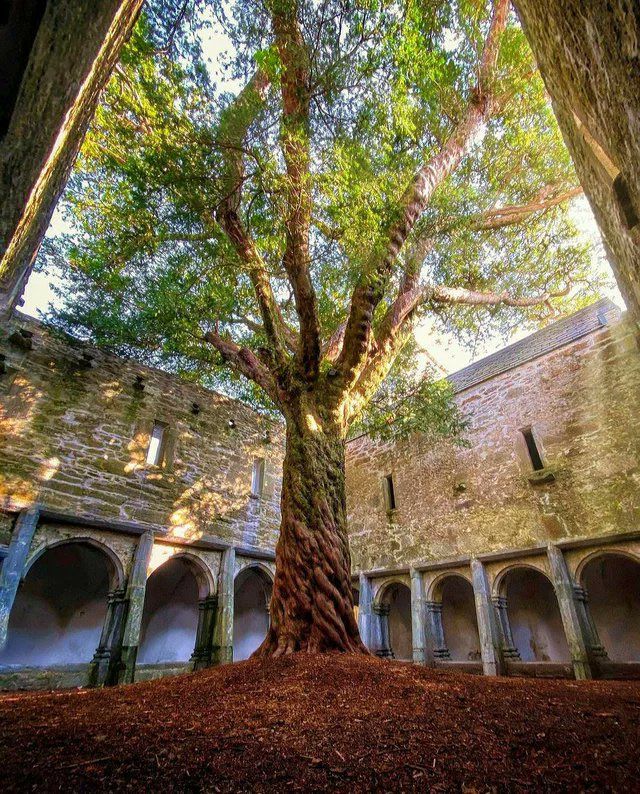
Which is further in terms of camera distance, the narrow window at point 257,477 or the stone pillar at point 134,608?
the narrow window at point 257,477

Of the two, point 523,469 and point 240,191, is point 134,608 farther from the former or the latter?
point 523,469

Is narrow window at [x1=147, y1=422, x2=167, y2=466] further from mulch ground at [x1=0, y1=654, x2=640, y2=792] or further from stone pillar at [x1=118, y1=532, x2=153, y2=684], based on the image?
mulch ground at [x1=0, y1=654, x2=640, y2=792]

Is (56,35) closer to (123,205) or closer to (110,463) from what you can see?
(123,205)

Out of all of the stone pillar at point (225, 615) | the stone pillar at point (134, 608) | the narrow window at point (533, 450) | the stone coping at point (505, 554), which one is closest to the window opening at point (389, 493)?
the stone coping at point (505, 554)

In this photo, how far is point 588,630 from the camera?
6176 mm

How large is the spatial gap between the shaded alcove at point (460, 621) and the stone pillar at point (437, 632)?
0.84 metres

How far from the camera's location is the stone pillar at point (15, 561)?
5.22 metres

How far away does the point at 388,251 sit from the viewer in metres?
4.69

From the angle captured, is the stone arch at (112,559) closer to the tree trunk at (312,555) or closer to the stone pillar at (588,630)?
the tree trunk at (312,555)

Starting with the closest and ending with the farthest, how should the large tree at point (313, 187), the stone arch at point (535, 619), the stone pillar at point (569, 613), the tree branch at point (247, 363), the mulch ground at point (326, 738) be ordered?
the mulch ground at point (326, 738) → the large tree at point (313, 187) → the tree branch at point (247, 363) → the stone pillar at point (569, 613) → the stone arch at point (535, 619)

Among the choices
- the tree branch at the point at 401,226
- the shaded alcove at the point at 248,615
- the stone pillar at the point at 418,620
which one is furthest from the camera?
the shaded alcove at the point at 248,615

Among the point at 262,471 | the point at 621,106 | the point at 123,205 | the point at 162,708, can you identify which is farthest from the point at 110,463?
the point at 621,106

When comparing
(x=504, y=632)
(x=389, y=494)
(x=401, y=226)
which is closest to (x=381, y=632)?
(x=504, y=632)

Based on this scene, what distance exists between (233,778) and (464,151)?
716cm
